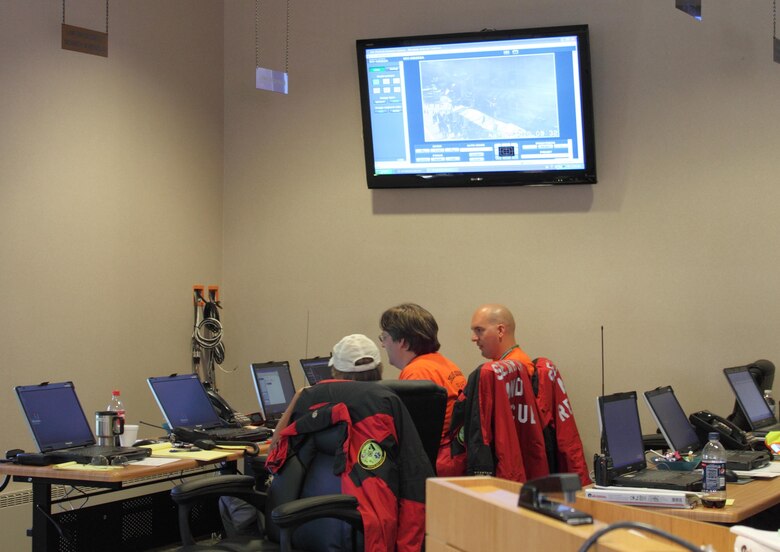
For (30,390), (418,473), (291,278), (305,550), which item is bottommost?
(305,550)

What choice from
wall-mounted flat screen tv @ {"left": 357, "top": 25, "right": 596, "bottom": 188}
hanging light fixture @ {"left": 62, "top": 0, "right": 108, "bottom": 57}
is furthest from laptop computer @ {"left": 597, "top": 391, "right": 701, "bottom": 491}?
hanging light fixture @ {"left": 62, "top": 0, "right": 108, "bottom": 57}

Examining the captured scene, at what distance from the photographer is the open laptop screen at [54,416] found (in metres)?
Result: 4.12

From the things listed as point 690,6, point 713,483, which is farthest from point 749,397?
point 690,6

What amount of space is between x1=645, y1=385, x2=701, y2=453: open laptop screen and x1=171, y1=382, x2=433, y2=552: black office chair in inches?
57.5

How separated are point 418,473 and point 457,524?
1.68 meters

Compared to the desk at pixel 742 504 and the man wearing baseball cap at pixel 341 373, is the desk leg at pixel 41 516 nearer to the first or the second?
the man wearing baseball cap at pixel 341 373

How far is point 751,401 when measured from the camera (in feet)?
16.7

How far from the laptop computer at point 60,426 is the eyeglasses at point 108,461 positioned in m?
0.01

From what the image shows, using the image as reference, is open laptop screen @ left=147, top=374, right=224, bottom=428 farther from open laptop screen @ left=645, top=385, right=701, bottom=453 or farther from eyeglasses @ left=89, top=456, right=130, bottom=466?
open laptop screen @ left=645, top=385, right=701, bottom=453

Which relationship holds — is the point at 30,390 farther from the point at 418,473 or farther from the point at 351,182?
the point at 351,182

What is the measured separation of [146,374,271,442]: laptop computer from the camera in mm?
4750

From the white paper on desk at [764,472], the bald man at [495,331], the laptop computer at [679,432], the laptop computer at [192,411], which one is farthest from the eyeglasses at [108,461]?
the white paper on desk at [764,472]

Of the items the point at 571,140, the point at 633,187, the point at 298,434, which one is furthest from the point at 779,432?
the point at 298,434

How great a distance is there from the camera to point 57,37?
539 centimetres
